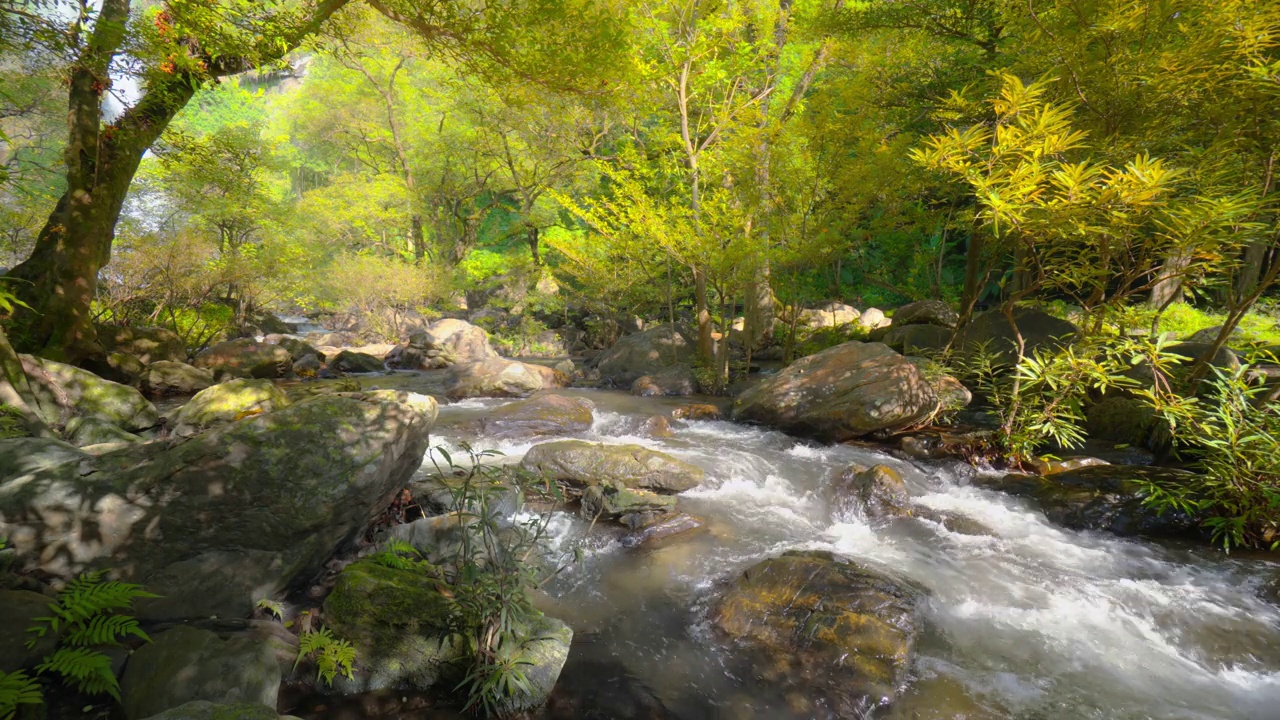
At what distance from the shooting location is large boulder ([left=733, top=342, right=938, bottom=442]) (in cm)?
784

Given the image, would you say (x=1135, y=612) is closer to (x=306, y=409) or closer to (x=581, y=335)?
Answer: (x=306, y=409)

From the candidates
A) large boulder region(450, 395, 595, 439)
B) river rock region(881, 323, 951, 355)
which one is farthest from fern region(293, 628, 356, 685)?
river rock region(881, 323, 951, 355)

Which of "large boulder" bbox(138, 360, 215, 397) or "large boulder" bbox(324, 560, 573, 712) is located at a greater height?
"large boulder" bbox(138, 360, 215, 397)

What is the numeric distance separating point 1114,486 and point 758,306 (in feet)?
35.2

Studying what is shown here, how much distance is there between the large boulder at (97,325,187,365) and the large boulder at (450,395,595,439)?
7537 millimetres

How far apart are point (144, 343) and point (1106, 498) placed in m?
16.5

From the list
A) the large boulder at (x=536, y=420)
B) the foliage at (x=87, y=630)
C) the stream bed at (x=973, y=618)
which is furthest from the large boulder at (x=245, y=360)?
the foliage at (x=87, y=630)

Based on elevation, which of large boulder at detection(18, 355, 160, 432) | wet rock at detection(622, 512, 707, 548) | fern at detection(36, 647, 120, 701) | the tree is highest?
the tree

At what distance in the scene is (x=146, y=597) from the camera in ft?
9.80

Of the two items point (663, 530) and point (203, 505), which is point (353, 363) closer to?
point (663, 530)

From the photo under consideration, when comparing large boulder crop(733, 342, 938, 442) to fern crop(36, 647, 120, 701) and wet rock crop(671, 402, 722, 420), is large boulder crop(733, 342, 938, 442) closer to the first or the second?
wet rock crop(671, 402, 722, 420)

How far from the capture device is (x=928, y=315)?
43.3 feet

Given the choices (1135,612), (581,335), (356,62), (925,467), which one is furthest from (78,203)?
(356,62)

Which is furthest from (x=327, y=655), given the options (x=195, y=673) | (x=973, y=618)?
(x=973, y=618)
